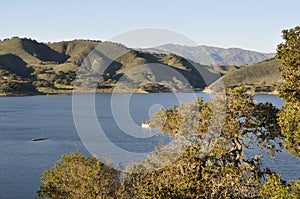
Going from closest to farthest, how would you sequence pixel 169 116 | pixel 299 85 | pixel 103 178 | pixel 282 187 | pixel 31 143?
pixel 282 187 < pixel 299 85 < pixel 169 116 < pixel 103 178 < pixel 31 143

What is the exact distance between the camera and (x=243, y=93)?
22.9 meters

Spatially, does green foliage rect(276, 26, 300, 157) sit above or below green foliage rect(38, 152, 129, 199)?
above

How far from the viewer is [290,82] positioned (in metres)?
20.2

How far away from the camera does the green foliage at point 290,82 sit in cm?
1939

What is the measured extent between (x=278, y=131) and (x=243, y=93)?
291 centimetres

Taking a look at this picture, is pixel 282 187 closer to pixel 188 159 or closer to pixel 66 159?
pixel 188 159

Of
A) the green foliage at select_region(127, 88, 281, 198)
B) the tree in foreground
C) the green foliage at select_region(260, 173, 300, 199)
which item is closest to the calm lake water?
the tree in foreground

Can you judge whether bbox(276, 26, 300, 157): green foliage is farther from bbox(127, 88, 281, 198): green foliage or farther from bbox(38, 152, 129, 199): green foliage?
bbox(38, 152, 129, 199): green foliage

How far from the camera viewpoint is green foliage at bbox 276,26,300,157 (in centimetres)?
1939

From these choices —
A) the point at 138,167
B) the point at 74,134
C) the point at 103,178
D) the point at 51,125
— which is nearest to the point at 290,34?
the point at 103,178

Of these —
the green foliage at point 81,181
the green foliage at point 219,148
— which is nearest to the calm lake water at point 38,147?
the green foliage at point 219,148

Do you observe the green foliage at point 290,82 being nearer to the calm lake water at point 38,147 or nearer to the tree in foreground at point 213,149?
the tree in foreground at point 213,149

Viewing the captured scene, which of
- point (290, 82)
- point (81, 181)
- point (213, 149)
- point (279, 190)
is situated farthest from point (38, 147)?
point (279, 190)

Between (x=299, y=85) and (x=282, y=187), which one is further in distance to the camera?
(x=299, y=85)
